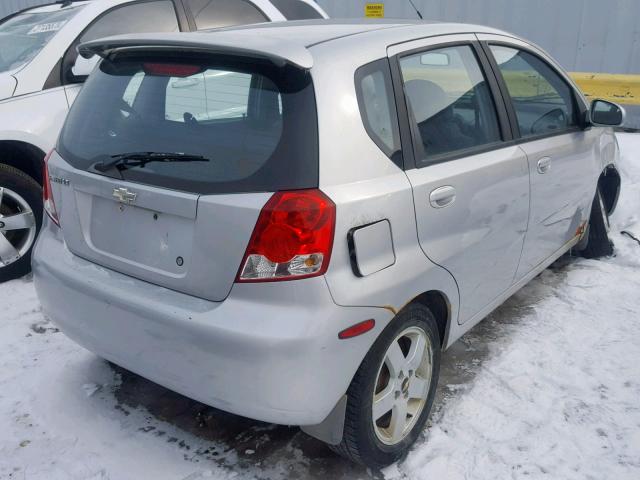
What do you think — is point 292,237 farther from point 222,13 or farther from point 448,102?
point 222,13

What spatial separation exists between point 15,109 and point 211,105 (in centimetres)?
238

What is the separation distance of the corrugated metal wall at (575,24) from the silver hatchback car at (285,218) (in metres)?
6.50

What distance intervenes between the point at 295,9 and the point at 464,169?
376 centimetres

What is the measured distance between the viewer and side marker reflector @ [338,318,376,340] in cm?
200

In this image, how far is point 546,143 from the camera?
10.8 feet

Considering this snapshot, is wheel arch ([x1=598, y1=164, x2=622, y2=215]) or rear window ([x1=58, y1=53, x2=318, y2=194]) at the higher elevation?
rear window ([x1=58, y1=53, x2=318, y2=194])

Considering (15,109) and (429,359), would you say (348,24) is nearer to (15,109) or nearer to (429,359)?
(429,359)

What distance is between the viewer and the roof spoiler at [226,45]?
6.57ft

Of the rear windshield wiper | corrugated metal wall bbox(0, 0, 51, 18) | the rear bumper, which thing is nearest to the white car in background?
the rear windshield wiper

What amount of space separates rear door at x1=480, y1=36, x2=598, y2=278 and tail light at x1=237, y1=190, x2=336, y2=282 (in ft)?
5.08

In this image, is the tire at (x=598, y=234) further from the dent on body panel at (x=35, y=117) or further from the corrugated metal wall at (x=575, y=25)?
the corrugated metal wall at (x=575, y=25)

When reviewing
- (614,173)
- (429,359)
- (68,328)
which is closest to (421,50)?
(429,359)

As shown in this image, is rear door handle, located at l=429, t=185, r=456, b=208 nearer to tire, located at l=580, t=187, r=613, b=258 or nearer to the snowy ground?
the snowy ground

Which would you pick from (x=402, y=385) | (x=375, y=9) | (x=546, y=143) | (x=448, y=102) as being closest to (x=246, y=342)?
(x=402, y=385)
